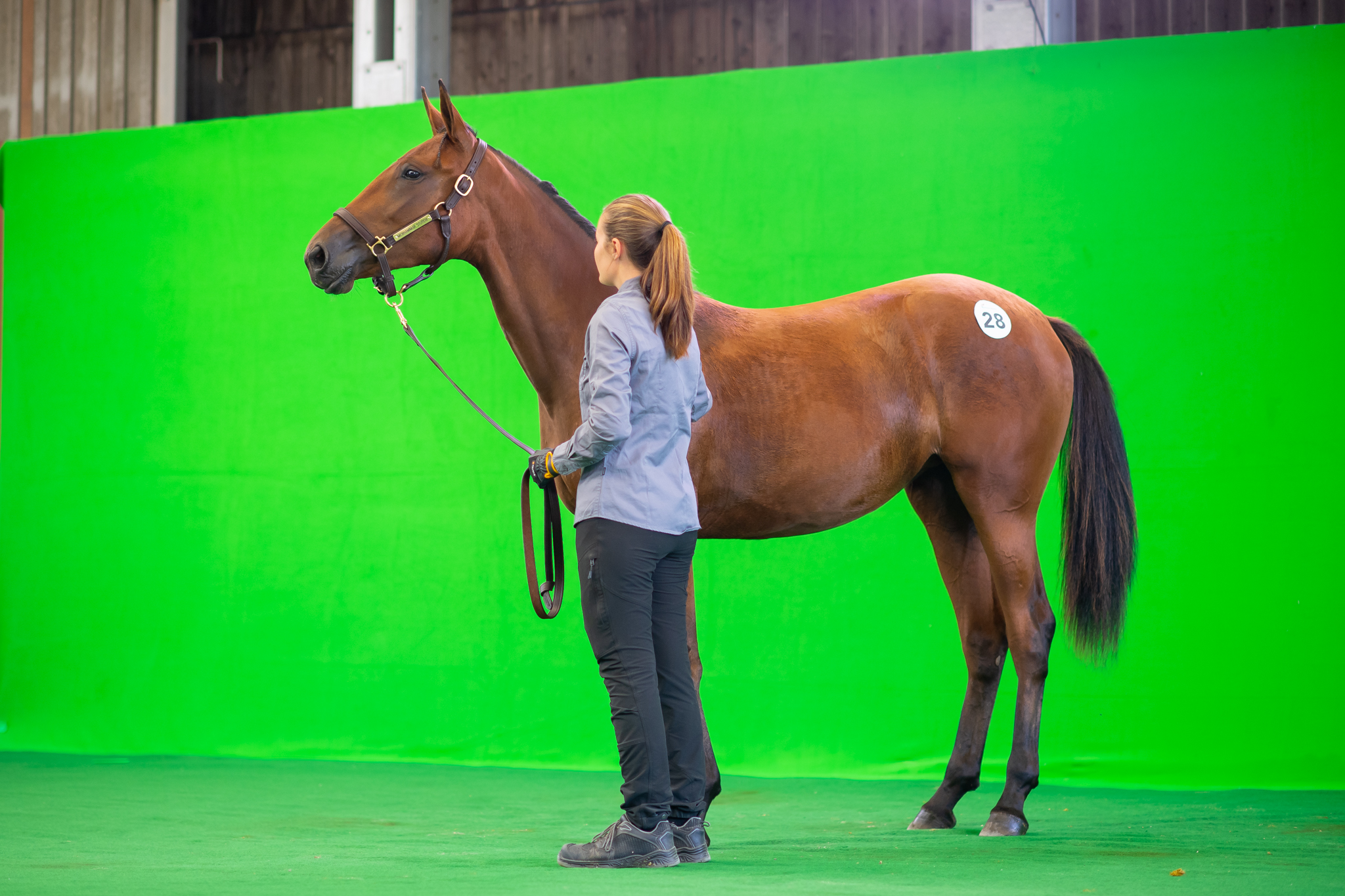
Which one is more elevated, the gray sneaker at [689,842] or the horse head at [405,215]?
the horse head at [405,215]

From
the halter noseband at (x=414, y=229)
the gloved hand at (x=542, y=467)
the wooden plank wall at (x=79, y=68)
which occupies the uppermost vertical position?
the wooden plank wall at (x=79, y=68)

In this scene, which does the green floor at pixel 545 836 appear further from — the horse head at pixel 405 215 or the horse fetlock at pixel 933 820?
the horse head at pixel 405 215

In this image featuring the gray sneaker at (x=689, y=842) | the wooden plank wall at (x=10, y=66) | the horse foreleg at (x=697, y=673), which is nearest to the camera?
the gray sneaker at (x=689, y=842)

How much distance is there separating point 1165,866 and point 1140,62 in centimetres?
285

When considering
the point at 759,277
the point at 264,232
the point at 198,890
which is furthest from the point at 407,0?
the point at 198,890

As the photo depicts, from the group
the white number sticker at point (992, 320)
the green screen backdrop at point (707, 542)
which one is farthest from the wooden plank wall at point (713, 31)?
the white number sticker at point (992, 320)

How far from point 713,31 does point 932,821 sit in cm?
537

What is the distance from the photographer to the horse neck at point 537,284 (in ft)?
9.59

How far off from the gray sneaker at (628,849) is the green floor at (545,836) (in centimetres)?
5

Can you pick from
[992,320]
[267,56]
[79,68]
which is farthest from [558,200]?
[267,56]

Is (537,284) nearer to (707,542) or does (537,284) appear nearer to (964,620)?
(964,620)

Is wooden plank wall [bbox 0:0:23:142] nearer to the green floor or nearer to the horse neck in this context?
the green floor

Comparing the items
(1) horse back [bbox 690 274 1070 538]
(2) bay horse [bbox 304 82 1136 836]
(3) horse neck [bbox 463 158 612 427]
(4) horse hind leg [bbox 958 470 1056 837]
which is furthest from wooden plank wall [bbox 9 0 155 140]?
(4) horse hind leg [bbox 958 470 1056 837]

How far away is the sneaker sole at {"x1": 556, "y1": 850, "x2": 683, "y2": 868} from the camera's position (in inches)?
93.7
